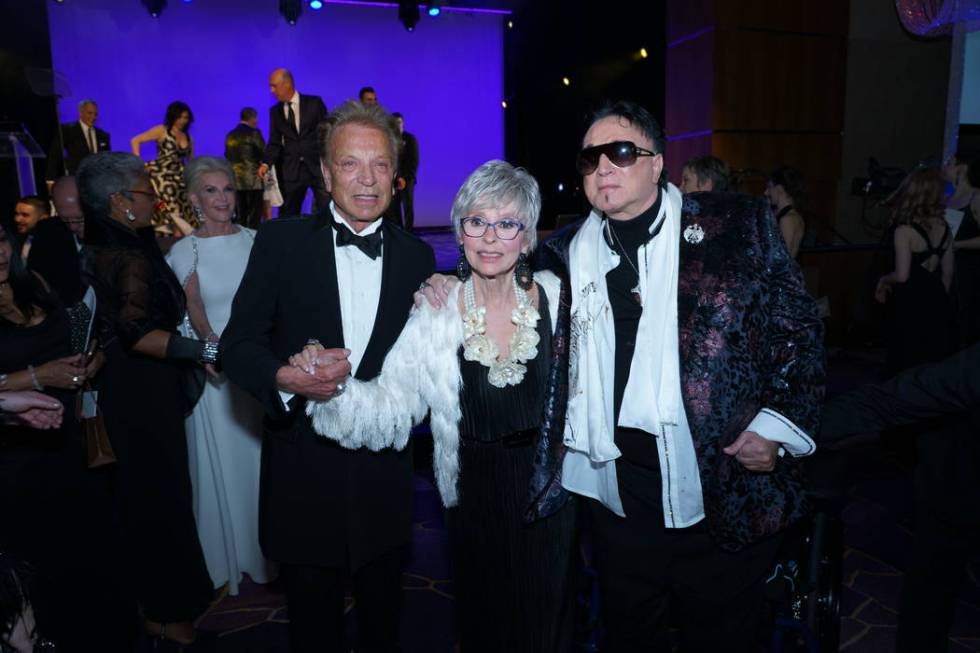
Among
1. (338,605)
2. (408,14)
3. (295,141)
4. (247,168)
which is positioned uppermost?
(408,14)

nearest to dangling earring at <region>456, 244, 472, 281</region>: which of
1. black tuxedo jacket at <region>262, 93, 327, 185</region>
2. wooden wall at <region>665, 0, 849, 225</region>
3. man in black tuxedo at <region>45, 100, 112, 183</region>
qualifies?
black tuxedo jacket at <region>262, 93, 327, 185</region>

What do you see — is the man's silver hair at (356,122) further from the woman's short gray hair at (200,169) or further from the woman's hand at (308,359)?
the woman's short gray hair at (200,169)

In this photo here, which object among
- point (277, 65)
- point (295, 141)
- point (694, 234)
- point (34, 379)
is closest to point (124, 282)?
point (34, 379)

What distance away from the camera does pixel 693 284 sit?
1776mm

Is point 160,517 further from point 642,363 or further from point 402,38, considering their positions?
point 402,38

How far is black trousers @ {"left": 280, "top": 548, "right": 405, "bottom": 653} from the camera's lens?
2057 mm

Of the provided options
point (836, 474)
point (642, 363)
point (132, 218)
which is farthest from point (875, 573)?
point (132, 218)

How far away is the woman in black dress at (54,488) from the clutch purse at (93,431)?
0.03 m

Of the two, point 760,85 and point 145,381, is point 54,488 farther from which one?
point 760,85

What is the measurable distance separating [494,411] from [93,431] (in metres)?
1.49

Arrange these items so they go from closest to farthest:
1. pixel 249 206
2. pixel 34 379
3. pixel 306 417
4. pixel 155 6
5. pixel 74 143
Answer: pixel 306 417
pixel 34 379
pixel 249 206
pixel 74 143
pixel 155 6

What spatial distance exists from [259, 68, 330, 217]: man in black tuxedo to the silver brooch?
563 centimetres

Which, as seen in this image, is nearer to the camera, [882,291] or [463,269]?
[463,269]

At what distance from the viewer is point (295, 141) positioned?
711 cm
